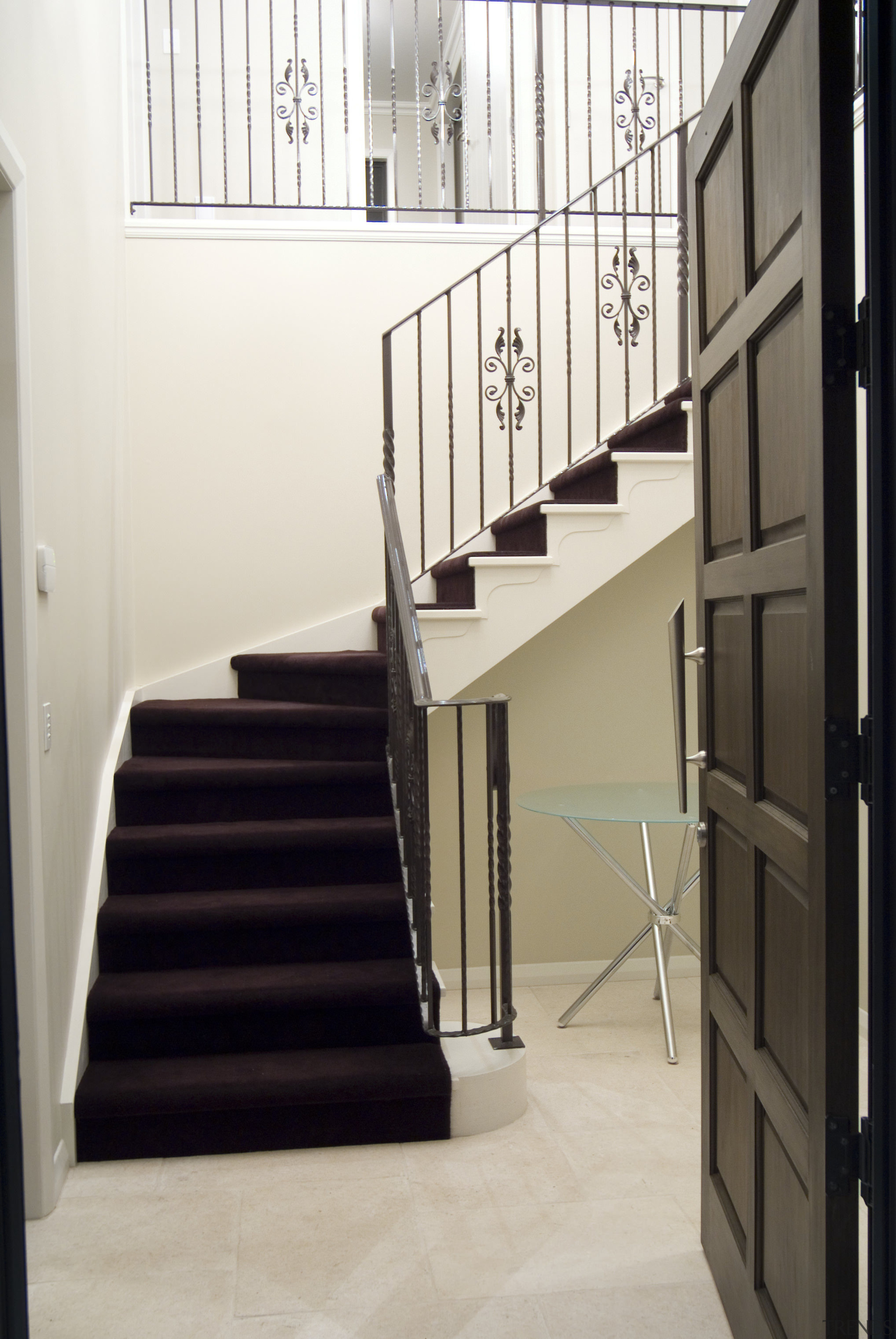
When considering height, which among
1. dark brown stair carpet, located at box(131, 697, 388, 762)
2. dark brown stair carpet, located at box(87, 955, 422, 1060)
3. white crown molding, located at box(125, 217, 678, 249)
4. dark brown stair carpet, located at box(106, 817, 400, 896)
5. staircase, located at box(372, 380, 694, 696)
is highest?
white crown molding, located at box(125, 217, 678, 249)

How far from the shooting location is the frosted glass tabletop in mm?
3344

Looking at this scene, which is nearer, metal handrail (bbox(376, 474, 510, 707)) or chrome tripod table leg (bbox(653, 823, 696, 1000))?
metal handrail (bbox(376, 474, 510, 707))

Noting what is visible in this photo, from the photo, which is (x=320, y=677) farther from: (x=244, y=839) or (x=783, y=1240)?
(x=783, y=1240)

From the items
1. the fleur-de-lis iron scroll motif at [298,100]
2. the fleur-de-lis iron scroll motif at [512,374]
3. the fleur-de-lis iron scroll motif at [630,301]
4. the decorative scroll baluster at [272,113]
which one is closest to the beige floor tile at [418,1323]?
the fleur-de-lis iron scroll motif at [512,374]

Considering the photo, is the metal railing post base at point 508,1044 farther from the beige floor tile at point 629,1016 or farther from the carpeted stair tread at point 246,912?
the beige floor tile at point 629,1016

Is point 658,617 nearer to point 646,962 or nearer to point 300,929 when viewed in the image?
point 646,962

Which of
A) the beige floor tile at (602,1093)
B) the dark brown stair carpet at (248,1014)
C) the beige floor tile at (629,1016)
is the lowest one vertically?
the beige floor tile at (629,1016)

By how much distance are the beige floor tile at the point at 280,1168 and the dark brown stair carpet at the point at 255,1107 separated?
0.02 metres

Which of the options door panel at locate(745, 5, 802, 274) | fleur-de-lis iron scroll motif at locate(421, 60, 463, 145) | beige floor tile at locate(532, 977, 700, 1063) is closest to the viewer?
door panel at locate(745, 5, 802, 274)

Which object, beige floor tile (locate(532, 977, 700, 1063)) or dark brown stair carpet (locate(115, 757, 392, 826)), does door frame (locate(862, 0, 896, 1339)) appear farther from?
dark brown stair carpet (locate(115, 757, 392, 826))

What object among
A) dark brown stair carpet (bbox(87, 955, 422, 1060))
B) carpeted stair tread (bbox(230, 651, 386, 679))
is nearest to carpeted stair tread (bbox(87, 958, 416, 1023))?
dark brown stair carpet (bbox(87, 955, 422, 1060))

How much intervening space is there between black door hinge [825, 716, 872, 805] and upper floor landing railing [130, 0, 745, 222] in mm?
4080

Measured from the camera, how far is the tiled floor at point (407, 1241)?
6.91 ft

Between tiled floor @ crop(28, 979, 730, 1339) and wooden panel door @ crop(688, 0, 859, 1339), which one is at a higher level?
wooden panel door @ crop(688, 0, 859, 1339)
